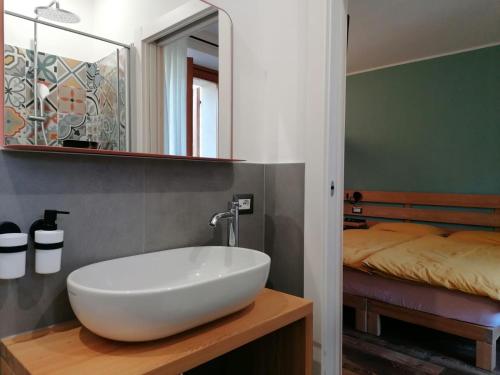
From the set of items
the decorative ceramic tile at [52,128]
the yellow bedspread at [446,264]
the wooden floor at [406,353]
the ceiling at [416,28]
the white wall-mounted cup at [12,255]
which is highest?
the ceiling at [416,28]

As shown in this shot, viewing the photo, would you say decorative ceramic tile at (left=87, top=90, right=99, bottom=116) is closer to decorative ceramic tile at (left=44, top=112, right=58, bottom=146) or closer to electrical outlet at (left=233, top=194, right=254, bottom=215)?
decorative ceramic tile at (left=44, top=112, right=58, bottom=146)

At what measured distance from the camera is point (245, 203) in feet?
4.93

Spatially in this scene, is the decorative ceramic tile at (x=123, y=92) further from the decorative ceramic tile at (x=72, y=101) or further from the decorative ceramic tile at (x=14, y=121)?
the decorative ceramic tile at (x=14, y=121)

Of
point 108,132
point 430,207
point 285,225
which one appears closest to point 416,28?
point 430,207

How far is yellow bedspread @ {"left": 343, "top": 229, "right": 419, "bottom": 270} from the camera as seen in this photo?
2.54m

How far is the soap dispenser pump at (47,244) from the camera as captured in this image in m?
0.88

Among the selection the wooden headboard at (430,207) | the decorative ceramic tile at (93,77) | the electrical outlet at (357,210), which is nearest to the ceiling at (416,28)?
the wooden headboard at (430,207)

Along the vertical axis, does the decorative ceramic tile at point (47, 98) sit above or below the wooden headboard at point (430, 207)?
above

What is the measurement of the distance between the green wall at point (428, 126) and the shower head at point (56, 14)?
12.0ft

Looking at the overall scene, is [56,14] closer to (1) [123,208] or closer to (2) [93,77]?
(2) [93,77]

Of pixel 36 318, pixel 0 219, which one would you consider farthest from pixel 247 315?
pixel 0 219

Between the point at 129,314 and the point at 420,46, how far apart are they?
3.74 meters

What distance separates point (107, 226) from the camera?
1.08 m

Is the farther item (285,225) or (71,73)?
(285,225)
